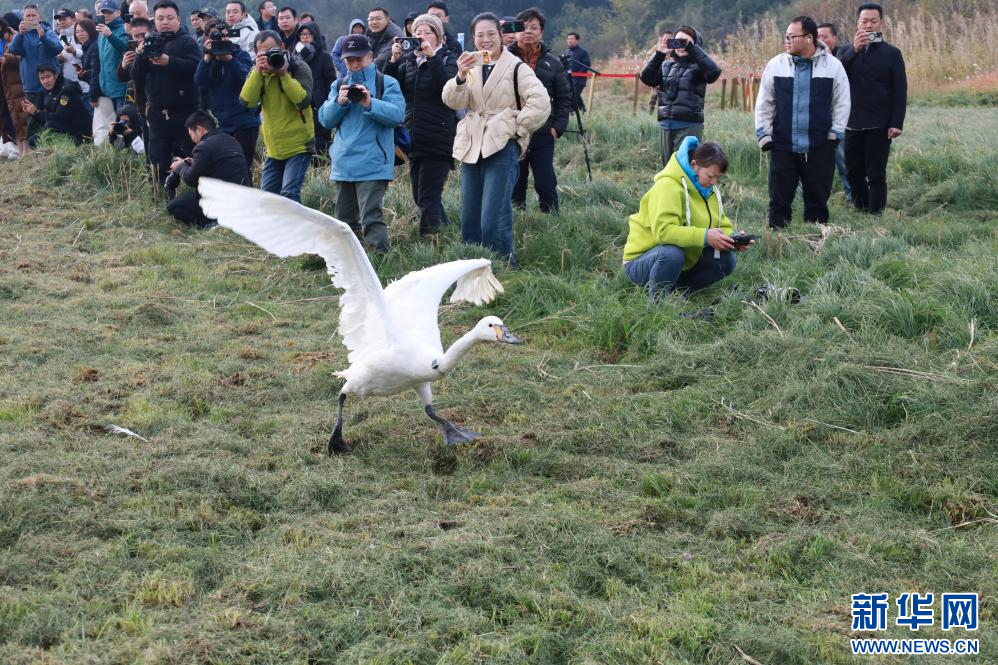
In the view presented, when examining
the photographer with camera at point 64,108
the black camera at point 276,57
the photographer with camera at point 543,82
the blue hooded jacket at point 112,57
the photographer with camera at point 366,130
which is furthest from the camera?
the photographer with camera at point 64,108

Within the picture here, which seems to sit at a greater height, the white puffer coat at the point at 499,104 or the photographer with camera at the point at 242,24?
the photographer with camera at the point at 242,24

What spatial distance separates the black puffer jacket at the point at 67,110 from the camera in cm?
1344

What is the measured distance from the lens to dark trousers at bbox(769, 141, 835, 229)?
860cm

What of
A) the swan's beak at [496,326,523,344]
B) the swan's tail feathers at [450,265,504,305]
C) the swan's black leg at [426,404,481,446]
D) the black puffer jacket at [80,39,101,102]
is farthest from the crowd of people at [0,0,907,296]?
the swan's black leg at [426,404,481,446]

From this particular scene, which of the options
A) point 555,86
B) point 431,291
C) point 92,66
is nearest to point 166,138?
point 92,66

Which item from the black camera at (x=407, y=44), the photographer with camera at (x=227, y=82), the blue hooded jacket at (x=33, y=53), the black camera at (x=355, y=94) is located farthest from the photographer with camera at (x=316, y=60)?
the blue hooded jacket at (x=33, y=53)

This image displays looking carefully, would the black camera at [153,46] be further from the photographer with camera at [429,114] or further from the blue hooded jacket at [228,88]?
the photographer with camera at [429,114]

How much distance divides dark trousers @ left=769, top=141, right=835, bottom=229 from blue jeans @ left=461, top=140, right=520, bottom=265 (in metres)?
2.24

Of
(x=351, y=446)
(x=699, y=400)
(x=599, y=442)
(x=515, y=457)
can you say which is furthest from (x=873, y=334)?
(x=351, y=446)

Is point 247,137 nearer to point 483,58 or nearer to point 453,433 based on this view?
point 483,58

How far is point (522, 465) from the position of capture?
530 cm

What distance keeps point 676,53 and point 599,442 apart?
5.26m

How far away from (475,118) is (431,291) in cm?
250

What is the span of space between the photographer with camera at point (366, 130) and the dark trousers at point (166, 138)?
2702 mm
